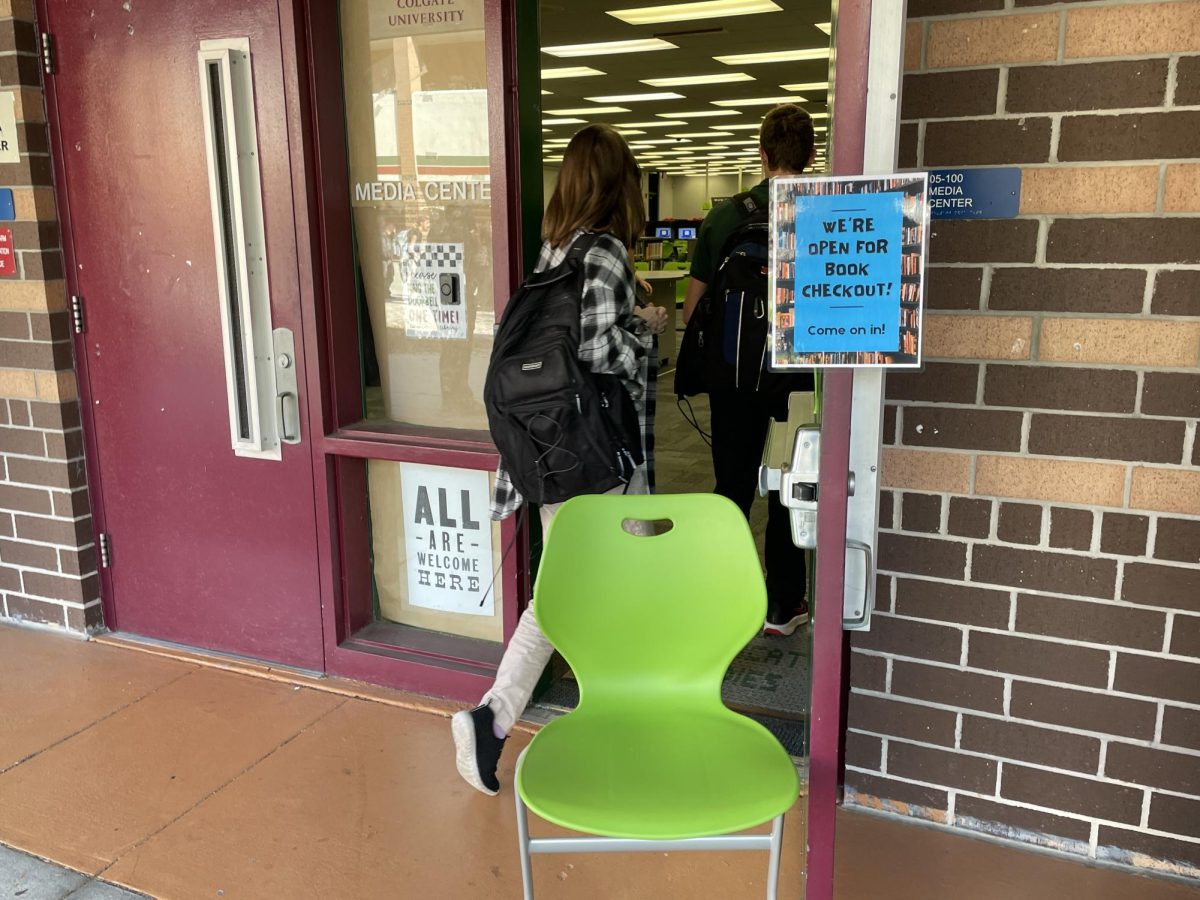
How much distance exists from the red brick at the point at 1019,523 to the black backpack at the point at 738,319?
98cm

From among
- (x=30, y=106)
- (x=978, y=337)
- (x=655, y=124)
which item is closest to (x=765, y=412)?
(x=978, y=337)

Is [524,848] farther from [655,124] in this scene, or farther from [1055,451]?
[655,124]

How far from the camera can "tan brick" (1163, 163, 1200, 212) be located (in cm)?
181

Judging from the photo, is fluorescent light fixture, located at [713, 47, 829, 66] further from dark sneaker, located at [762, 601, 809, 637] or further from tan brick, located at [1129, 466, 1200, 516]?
tan brick, located at [1129, 466, 1200, 516]

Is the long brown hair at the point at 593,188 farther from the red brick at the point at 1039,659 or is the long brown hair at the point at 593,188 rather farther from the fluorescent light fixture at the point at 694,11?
the fluorescent light fixture at the point at 694,11

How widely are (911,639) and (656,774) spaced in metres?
0.81

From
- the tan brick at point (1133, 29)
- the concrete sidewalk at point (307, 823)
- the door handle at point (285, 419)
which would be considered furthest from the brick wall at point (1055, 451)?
the door handle at point (285, 419)

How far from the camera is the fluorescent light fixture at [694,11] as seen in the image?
7.12 meters

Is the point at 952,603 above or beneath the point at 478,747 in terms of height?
above

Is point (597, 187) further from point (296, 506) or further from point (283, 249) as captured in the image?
point (296, 506)

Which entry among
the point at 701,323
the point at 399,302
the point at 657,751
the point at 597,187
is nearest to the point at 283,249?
the point at 399,302

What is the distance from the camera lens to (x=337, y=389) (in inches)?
114

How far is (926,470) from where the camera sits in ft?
6.84

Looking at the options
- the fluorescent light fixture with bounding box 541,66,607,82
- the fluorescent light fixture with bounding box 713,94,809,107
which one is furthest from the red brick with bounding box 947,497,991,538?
the fluorescent light fixture with bounding box 713,94,809,107
